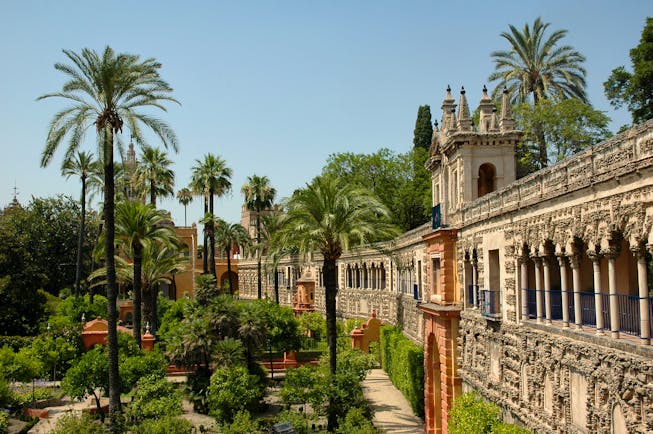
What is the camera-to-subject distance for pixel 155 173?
54719 mm

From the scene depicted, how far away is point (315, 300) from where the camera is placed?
64375 mm

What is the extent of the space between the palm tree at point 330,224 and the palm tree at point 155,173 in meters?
28.4

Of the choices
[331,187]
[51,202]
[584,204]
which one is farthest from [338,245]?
[51,202]

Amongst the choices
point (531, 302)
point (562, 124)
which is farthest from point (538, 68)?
point (531, 302)

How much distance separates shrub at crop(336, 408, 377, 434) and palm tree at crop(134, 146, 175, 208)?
33064 millimetres

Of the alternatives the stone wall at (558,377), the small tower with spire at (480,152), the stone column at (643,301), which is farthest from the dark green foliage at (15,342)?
the stone column at (643,301)

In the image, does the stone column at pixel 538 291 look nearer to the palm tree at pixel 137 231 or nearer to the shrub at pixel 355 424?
the shrub at pixel 355 424

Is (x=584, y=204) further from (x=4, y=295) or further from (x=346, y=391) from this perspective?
(x=4, y=295)

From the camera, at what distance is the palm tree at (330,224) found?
86.9 feet

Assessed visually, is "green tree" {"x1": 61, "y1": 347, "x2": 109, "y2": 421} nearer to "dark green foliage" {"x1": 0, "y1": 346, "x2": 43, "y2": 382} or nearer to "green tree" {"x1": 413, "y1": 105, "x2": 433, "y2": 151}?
"dark green foliage" {"x1": 0, "y1": 346, "x2": 43, "y2": 382}

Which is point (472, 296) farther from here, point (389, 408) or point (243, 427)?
point (389, 408)

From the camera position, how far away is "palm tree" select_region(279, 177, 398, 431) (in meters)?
26.5

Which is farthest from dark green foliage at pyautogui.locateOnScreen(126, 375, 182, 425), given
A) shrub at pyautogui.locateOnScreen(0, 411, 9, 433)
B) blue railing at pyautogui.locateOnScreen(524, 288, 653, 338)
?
blue railing at pyautogui.locateOnScreen(524, 288, 653, 338)

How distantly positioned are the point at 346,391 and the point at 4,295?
3072cm
